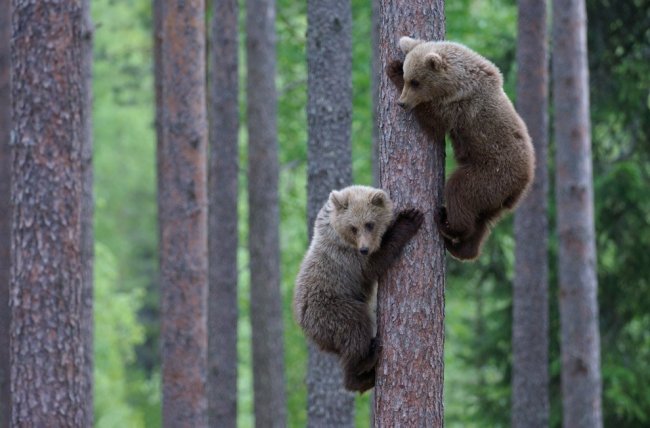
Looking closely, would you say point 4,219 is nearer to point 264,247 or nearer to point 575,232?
point 264,247

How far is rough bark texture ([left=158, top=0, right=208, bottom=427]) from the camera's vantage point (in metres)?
11.3

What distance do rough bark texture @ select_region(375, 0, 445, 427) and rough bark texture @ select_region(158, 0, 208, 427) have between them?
214 inches

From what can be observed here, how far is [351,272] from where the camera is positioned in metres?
6.68

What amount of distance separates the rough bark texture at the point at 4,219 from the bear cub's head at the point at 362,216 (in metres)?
6.04

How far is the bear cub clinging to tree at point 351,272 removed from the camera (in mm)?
6137

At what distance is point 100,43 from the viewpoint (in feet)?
88.4

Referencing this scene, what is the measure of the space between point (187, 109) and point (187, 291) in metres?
2.11

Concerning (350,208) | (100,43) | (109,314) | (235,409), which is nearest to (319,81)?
(350,208)

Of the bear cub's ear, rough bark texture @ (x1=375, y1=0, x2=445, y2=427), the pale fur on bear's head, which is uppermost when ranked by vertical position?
the bear cub's ear

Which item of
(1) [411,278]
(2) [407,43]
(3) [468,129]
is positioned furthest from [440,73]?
(1) [411,278]

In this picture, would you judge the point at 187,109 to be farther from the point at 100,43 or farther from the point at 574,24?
the point at 100,43

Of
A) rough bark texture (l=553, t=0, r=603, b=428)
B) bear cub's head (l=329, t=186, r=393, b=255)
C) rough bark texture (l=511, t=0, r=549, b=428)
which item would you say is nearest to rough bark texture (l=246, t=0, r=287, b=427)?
rough bark texture (l=511, t=0, r=549, b=428)

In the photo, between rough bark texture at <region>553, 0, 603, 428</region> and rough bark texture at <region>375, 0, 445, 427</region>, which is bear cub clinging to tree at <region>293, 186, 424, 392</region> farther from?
rough bark texture at <region>553, 0, 603, 428</region>

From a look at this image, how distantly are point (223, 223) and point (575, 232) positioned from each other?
507 centimetres
